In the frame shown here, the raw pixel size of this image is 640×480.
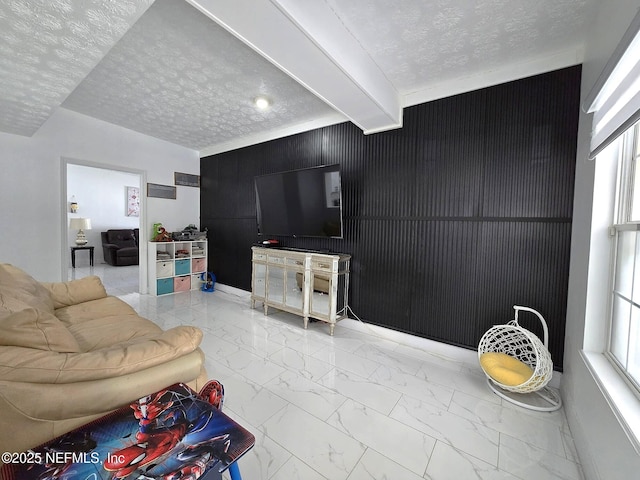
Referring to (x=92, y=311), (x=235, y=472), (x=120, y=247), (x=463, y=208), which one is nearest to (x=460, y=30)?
(x=463, y=208)

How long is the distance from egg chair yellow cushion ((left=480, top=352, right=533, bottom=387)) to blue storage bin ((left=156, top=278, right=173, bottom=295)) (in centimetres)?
478

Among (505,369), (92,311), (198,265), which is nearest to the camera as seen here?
(505,369)

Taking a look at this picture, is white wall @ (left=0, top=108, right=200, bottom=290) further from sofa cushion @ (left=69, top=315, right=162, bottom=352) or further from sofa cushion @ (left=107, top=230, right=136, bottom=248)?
sofa cushion @ (left=107, top=230, right=136, bottom=248)

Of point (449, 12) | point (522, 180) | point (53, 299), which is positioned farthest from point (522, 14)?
point (53, 299)

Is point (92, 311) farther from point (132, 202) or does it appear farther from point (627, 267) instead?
point (132, 202)

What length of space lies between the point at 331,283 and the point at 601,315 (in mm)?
2160

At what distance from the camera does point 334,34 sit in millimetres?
1756

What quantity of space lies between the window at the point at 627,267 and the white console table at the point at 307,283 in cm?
217

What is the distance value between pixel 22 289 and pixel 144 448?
191cm

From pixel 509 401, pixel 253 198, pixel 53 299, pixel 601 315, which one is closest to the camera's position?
pixel 601 315

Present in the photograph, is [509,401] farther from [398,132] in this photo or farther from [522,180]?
[398,132]

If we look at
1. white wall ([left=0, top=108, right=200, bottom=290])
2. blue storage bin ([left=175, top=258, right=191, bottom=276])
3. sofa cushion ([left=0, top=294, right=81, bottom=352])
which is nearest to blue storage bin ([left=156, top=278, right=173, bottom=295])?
blue storage bin ([left=175, top=258, right=191, bottom=276])

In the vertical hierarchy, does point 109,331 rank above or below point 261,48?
below

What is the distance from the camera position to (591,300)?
1.54 metres
